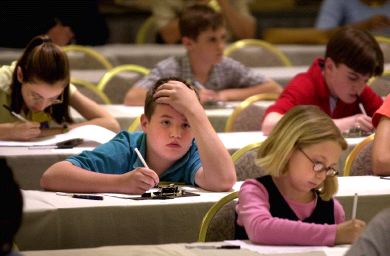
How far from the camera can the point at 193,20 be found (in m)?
6.78

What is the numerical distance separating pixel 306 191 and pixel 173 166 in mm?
671

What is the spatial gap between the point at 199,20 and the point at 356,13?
1.95 meters

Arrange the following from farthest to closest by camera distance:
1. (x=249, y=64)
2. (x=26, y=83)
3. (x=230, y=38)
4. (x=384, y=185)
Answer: (x=230, y=38)
(x=249, y=64)
(x=26, y=83)
(x=384, y=185)

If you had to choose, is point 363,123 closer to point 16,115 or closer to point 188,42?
point 16,115

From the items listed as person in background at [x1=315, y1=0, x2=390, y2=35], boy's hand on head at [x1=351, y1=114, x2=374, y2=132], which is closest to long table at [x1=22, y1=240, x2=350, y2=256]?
boy's hand on head at [x1=351, y1=114, x2=374, y2=132]

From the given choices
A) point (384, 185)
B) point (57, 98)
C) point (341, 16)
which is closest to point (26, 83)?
point (57, 98)

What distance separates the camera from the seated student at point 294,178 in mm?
3533

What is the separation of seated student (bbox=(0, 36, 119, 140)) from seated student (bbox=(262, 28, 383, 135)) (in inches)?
36.2

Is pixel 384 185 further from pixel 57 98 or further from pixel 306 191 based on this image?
pixel 57 98

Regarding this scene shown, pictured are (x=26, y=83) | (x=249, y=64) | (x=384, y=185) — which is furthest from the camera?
(x=249, y=64)

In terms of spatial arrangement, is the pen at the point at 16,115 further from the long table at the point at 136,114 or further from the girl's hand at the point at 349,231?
the girl's hand at the point at 349,231

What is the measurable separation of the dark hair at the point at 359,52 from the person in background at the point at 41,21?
2.80 metres

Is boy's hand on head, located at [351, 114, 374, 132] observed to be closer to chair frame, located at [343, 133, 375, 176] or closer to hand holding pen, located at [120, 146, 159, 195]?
→ chair frame, located at [343, 133, 375, 176]

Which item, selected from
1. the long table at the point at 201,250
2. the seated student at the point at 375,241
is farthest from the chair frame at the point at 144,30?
the seated student at the point at 375,241
